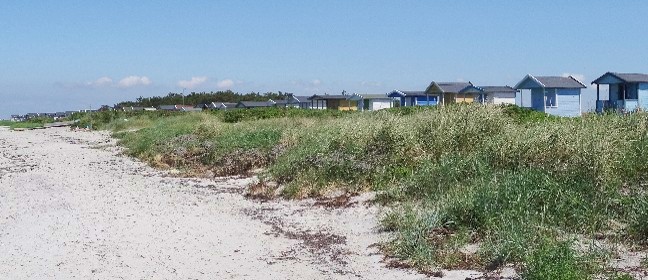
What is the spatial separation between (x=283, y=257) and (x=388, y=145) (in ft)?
18.8

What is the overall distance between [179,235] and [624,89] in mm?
30653

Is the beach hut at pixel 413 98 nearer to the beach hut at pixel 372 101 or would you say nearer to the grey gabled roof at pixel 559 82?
the beach hut at pixel 372 101

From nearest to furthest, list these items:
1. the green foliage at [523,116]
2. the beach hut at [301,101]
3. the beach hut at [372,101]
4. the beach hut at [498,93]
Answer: the green foliage at [523,116], the beach hut at [498,93], the beach hut at [372,101], the beach hut at [301,101]

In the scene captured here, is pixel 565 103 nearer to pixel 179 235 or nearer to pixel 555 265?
pixel 179 235

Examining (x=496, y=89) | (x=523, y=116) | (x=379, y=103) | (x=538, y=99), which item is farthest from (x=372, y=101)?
(x=523, y=116)

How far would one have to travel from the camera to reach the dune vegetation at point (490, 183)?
817 cm

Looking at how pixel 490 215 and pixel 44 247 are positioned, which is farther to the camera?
pixel 44 247

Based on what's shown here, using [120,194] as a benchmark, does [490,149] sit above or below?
above

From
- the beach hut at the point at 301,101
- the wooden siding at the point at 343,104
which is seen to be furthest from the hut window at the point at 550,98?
the beach hut at the point at 301,101

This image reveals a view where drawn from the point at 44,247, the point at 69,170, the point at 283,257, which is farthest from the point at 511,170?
the point at 69,170

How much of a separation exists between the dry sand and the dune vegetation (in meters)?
0.64

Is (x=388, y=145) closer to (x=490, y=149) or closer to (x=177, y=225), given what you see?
(x=490, y=149)

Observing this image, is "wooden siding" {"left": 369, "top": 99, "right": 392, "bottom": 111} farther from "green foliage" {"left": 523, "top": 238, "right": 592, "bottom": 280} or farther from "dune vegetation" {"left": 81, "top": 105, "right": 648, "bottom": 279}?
"green foliage" {"left": 523, "top": 238, "right": 592, "bottom": 280}

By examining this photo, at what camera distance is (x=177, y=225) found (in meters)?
12.0
